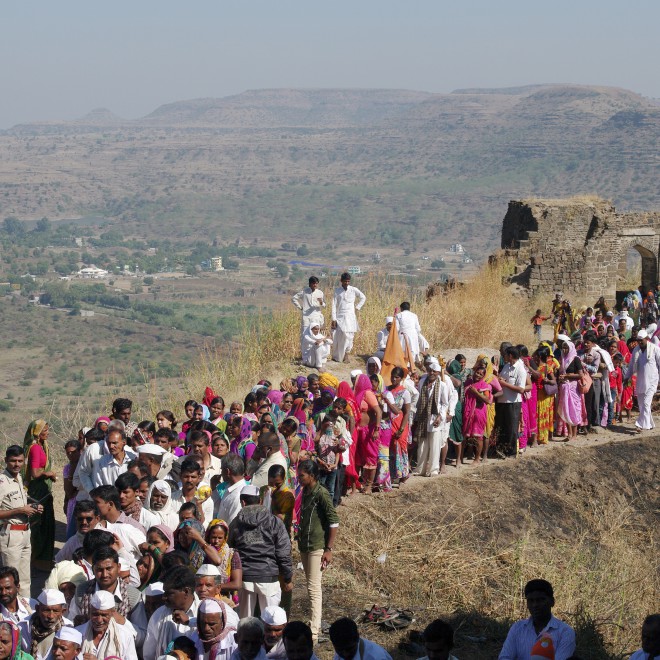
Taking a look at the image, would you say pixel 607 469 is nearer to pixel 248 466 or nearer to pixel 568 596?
pixel 568 596

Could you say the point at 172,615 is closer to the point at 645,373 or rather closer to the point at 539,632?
the point at 539,632

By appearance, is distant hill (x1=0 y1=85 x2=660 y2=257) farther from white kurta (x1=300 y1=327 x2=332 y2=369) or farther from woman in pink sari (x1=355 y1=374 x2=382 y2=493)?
woman in pink sari (x1=355 y1=374 x2=382 y2=493)

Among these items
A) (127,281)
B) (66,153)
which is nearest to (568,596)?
(127,281)

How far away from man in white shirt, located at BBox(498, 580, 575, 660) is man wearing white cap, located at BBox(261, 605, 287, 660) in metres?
1.23

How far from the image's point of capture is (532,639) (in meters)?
5.86

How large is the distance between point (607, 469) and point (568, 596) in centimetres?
454

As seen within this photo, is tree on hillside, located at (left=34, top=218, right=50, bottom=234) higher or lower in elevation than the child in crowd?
lower

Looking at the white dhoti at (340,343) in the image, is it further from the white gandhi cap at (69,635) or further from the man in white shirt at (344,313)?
the white gandhi cap at (69,635)

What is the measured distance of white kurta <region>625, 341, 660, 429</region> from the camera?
13422mm

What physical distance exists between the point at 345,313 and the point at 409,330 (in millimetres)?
1076

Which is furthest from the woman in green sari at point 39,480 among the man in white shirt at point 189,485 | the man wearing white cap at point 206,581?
the man wearing white cap at point 206,581

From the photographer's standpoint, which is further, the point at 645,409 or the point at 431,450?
the point at 645,409

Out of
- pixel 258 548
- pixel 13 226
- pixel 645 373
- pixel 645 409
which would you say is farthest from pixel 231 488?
pixel 13 226

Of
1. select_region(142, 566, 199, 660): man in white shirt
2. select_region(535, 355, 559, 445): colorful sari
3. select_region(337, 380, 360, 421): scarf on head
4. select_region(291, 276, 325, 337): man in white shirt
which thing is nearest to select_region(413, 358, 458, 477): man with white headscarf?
select_region(337, 380, 360, 421): scarf on head
